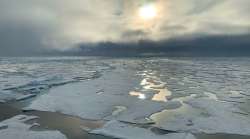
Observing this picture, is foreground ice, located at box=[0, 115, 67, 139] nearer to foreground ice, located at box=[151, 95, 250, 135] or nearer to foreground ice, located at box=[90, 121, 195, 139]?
foreground ice, located at box=[90, 121, 195, 139]

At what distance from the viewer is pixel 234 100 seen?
9492 mm

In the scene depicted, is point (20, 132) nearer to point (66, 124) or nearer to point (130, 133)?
point (66, 124)

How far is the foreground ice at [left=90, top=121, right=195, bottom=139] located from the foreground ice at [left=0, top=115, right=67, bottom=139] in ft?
2.79

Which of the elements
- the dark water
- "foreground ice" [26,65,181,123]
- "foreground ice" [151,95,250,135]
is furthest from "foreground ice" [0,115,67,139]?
"foreground ice" [151,95,250,135]

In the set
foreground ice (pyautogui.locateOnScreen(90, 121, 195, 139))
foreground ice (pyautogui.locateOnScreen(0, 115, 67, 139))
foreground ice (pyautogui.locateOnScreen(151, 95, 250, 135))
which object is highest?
foreground ice (pyautogui.locateOnScreen(0, 115, 67, 139))

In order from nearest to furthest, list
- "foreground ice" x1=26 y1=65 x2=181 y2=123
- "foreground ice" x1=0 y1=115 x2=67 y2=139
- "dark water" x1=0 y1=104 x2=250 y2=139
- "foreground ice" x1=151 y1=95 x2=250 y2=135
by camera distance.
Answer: "foreground ice" x1=0 y1=115 x2=67 y2=139 → "dark water" x1=0 y1=104 x2=250 y2=139 → "foreground ice" x1=151 y1=95 x2=250 y2=135 → "foreground ice" x1=26 y1=65 x2=181 y2=123

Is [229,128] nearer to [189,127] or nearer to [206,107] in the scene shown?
[189,127]

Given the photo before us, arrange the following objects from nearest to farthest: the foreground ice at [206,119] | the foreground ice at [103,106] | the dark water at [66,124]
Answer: the dark water at [66,124]
the foreground ice at [206,119]
the foreground ice at [103,106]

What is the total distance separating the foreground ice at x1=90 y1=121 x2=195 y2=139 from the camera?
5.47 meters

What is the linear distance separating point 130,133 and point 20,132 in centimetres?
236

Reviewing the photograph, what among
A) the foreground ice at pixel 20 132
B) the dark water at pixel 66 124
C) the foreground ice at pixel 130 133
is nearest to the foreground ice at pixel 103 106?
the dark water at pixel 66 124

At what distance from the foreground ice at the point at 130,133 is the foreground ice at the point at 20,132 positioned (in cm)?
85

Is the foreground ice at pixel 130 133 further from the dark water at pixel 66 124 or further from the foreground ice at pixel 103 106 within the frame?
the foreground ice at pixel 103 106

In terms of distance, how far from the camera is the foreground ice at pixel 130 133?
5.47m
